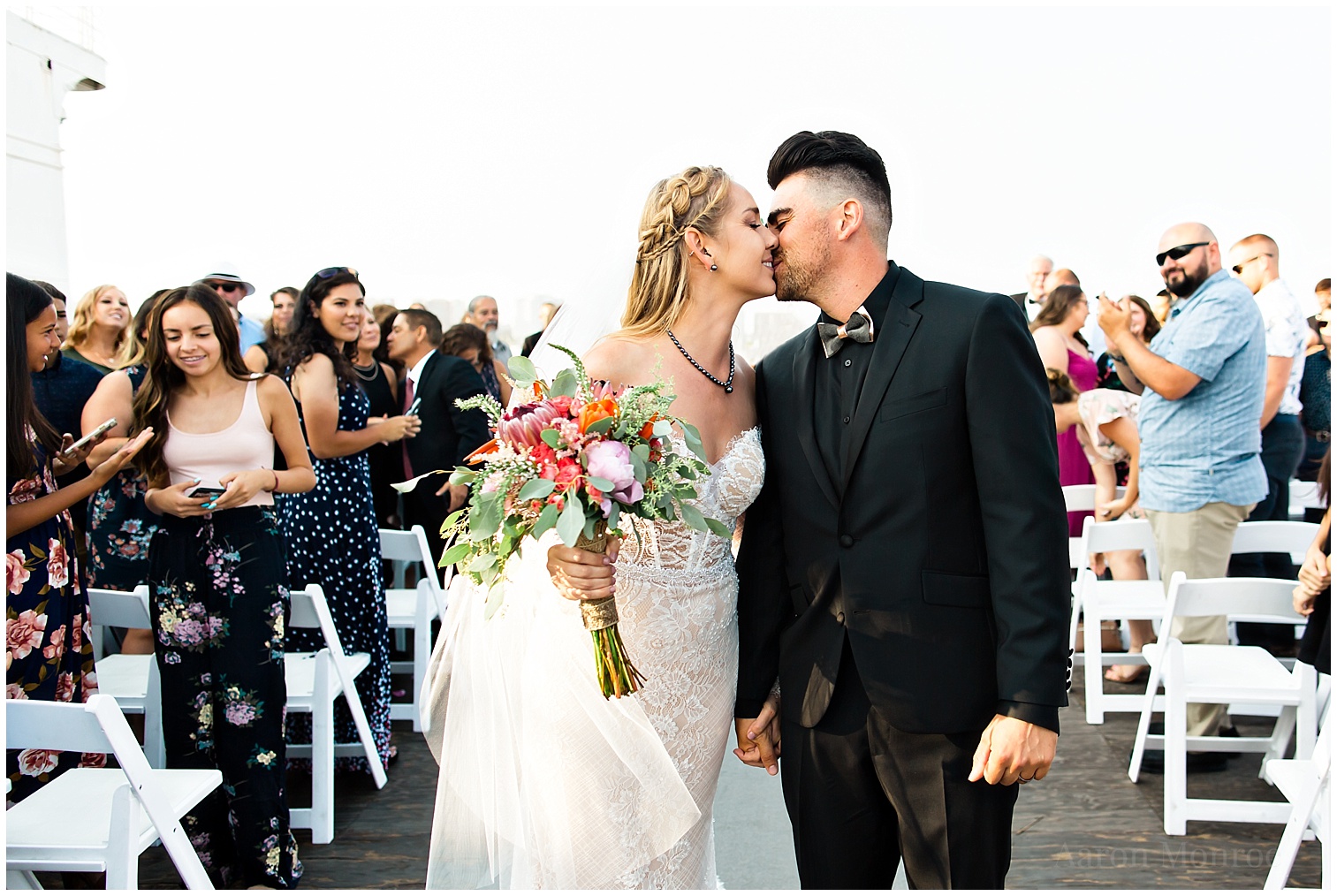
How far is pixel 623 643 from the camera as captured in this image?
8.36 ft

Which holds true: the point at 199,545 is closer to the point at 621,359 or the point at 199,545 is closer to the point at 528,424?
the point at 621,359

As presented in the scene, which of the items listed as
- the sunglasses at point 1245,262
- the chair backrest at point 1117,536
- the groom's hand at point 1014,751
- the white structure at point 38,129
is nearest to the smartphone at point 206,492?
the groom's hand at point 1014,751

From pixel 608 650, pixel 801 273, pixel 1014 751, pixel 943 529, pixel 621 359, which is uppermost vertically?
pixel 801 273

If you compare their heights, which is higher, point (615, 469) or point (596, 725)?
point (615, 469)

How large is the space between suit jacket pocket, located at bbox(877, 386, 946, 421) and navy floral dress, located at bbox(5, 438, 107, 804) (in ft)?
8.95

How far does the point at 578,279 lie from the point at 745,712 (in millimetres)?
1337

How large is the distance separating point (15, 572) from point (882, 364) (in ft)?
9.13

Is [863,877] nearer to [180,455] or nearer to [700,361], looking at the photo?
[700,361]

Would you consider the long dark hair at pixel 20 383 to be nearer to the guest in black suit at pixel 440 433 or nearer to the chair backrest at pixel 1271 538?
the guest in black suit at pixel 440 433

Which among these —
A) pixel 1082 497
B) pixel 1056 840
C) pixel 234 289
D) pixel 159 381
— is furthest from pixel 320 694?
pixel 1082 497

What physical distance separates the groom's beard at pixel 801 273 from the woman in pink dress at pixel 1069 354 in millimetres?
4838

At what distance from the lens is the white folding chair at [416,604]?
5.16m

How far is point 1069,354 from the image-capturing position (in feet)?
23.6

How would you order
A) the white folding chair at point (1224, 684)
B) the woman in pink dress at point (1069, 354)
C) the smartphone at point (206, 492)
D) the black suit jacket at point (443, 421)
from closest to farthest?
1. the smartphone at point (206, 492)
2. the white folding chair at point (1224, 684)
3. the black suit jacket at point (443, 421)
4. the woman in pink dress at point (1069, 354)
